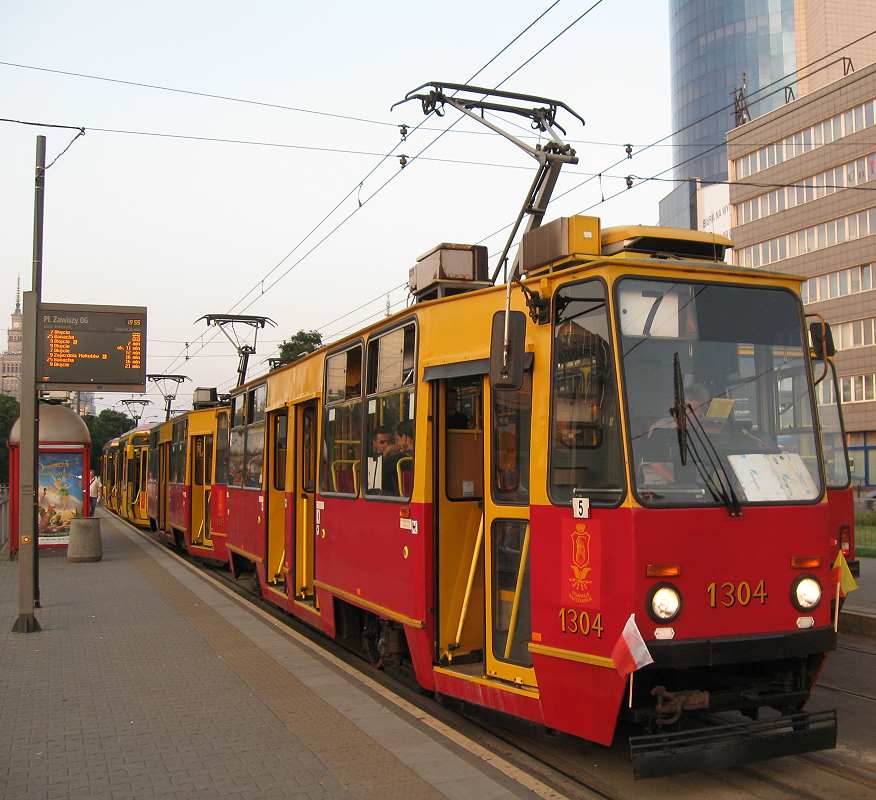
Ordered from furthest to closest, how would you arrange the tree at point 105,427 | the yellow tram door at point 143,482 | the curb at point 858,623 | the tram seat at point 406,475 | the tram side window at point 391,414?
the tree at point 105,427 → the yellow tram door at point 143,482 → the curb at point 858,623 → the tram side window at point 391,414 → the tram seat at point 406,475

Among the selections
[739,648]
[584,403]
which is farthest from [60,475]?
[739,648]

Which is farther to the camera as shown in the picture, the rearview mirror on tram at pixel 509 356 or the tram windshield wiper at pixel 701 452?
the rearview mirror on tram at pixel 509 356

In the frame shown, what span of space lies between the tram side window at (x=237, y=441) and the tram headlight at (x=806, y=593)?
999 cm

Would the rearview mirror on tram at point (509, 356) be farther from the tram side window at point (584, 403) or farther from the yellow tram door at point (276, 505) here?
the yellow tram door at point (276, 505)

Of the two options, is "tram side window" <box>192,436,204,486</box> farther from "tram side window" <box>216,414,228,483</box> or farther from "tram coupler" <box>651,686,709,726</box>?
"tram coupler" <box>651,686,709,726</box>

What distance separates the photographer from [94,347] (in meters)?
15.6

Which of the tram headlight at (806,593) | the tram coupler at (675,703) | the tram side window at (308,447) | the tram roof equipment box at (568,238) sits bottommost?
the tram coupler at (675,703)

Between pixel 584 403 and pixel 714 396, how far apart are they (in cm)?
75

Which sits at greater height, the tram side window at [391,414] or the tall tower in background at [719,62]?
the tall tower in background at [719,62]

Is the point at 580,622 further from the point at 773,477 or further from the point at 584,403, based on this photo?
the point at 773,477

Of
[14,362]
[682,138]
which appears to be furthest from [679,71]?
[14,362]

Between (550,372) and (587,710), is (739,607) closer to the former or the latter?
(587,710)

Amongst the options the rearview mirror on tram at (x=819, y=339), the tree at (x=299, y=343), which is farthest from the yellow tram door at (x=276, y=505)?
the tree at (x=299, y=343)

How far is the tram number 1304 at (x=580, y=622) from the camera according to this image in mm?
5531
